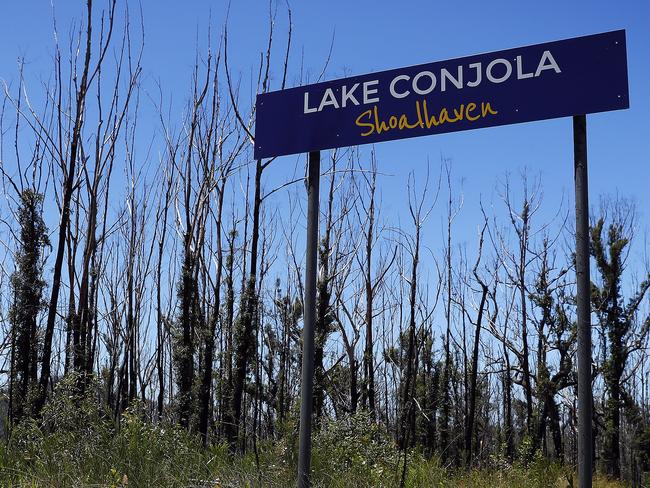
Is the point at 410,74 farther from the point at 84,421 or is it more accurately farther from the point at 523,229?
the point at 523,229

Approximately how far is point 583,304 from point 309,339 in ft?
5.42

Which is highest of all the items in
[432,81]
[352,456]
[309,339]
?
[432,81]

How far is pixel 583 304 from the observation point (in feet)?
12.6

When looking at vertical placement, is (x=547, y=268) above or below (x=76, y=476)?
above

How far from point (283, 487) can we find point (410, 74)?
9.33 feet

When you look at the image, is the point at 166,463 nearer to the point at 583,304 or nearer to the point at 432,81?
the point at 583,304

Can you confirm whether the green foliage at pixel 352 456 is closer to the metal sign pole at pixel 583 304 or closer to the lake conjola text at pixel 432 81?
the metal sign pole at pixel 583 304

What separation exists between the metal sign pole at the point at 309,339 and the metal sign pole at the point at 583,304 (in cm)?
160

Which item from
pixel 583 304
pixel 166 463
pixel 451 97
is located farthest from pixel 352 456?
pixel 451 97

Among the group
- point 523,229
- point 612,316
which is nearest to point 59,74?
point 523,229

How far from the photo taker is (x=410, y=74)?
4.57 metres

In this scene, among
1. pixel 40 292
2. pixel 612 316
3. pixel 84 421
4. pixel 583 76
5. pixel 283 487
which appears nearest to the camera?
pixel 583 76

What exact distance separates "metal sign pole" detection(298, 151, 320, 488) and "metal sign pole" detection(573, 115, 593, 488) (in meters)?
1.60

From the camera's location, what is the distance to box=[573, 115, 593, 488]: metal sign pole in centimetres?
372
